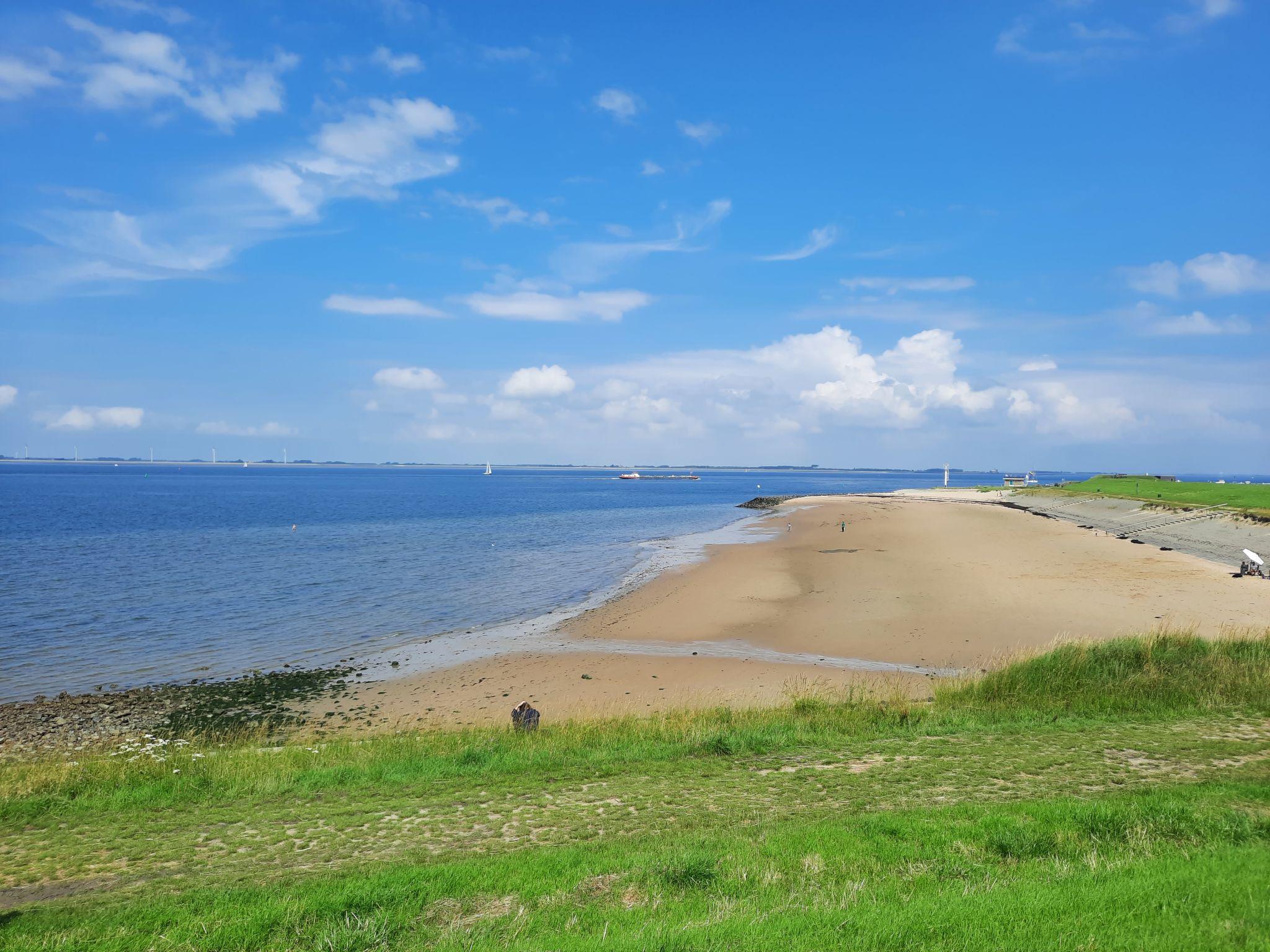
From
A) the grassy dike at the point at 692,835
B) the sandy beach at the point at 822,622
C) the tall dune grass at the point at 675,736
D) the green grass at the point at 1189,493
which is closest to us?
the grassy dike at the point at 692,835

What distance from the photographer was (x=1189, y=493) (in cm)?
8038

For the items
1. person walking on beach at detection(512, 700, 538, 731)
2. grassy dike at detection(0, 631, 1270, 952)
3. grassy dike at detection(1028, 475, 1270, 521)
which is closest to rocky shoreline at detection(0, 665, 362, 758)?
grassy dike at detection(0, 631, 1270, 952)

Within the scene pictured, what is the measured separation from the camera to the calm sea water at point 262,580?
88.1 feet

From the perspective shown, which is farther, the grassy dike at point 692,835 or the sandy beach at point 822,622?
the sandy beach at point 822,622

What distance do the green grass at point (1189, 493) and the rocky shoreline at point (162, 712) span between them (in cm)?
6530

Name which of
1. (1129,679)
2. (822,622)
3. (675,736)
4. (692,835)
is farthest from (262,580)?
(1129,679)

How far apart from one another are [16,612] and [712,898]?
126 feet

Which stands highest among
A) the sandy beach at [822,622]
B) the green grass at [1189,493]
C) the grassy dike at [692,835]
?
the green grass at [1189,493]

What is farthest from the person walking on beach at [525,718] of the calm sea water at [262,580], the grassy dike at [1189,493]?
the grassy dike at [1189,493]

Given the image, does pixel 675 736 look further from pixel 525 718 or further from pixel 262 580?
pixel 262 580

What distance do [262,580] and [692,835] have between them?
40.8 m

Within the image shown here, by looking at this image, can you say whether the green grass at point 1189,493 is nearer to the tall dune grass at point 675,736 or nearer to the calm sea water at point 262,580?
the calm sea water at point 262,580

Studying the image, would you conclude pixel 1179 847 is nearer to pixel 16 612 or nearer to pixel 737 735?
pixel 737 735

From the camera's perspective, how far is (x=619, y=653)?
25.8 metres
